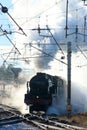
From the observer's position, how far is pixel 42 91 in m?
34.1

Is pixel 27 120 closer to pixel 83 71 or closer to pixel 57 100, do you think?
pixel 57 100

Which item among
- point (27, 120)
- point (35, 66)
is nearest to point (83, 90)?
point (35, 66)

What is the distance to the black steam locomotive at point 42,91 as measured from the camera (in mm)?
33375

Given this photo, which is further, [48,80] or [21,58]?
[21,58]

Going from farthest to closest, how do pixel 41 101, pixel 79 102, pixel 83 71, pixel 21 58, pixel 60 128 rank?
pixel 83 71 → pixel 21 58 → pixel 79 102 → pixel 41 101 → pixel 60 128

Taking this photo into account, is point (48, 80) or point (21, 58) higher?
point (21, 58)

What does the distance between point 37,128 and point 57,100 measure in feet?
38.4

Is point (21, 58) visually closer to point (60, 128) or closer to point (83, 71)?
point (83, 71)

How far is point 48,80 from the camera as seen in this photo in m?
Answer: 34.0

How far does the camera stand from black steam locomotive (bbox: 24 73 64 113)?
33.4 metres

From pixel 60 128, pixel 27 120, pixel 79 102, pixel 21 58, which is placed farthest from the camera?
pixel 21 58

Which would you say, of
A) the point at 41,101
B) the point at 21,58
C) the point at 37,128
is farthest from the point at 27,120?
the point at 21,58

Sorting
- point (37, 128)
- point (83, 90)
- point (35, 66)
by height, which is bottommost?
point (37, 128)

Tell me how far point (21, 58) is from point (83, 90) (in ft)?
26.1
